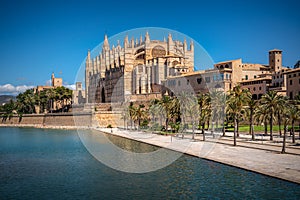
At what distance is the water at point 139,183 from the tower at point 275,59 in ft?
157

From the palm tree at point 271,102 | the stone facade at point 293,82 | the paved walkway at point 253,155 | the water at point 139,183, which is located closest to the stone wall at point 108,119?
the stone facade at point 293,82

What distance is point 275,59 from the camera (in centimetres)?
6738

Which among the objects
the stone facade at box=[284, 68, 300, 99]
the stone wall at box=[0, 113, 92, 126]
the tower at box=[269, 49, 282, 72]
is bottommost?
the stone wall at box=[0, 113, 92, 126]

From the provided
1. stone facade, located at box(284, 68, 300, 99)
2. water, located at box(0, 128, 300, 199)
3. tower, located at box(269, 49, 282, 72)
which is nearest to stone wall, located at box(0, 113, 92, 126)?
stone facade, located at box(284, 68, 300, 99)

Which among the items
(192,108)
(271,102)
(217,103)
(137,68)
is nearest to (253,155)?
(271,102)

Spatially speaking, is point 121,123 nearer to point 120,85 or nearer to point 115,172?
point 120,85

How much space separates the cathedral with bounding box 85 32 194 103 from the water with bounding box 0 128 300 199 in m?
44.1

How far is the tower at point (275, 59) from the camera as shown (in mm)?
67250

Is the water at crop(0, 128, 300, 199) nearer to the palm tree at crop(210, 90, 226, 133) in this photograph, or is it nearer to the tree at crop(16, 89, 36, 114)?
the palm tree at crop(210, 90, 226, 133)

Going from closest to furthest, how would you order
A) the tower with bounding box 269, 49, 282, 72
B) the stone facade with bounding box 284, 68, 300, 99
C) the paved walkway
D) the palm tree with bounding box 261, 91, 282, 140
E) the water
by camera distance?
the water
the paved walkway
the palm tree with bounding box 261, 91, 282, 140
the stone facade with bounding box 284, 68, 300, 99
the tower with bounding box 269, 49, 282, 72

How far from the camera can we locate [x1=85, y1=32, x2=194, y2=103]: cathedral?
71375mm

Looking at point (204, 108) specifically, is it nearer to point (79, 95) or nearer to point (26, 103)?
point (26, 103)

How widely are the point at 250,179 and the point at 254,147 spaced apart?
10339 millimetres

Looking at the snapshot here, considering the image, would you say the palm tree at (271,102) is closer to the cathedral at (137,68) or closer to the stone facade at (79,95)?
the cathedral at (137,68)
